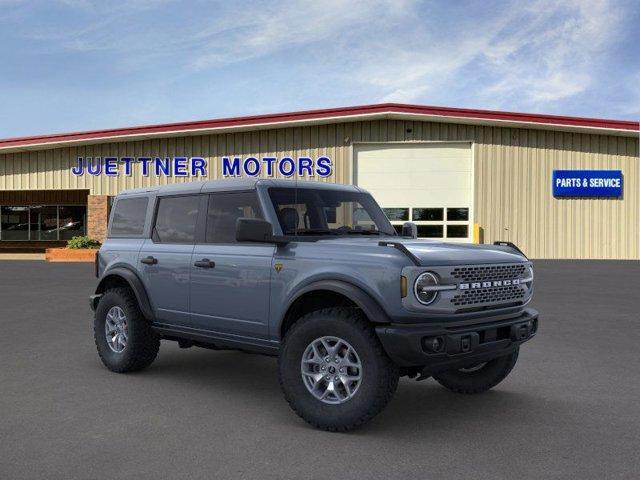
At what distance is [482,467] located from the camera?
393cm

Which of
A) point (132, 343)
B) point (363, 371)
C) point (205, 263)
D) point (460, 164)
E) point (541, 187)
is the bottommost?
point (132, 343)

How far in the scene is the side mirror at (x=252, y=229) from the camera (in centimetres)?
484

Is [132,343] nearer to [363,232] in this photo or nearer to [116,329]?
[116,329]

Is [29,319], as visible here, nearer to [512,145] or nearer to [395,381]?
Answer: [395,381]

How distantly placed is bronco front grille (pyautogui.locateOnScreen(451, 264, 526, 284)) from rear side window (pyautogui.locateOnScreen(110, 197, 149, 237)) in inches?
137

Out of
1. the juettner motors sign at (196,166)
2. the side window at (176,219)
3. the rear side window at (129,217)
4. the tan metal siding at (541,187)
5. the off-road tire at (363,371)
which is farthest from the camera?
the juettner motors sign at (196,166)

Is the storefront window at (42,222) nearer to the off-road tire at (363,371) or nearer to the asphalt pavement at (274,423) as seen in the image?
the asphalt pavement at (274,423)

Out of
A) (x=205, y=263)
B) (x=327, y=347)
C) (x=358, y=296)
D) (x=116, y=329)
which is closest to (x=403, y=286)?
(x=358, y=296)

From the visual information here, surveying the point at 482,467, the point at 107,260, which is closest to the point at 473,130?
the point at 107,260

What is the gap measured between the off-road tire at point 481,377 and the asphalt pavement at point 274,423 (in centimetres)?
10

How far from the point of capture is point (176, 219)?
20.6 feet

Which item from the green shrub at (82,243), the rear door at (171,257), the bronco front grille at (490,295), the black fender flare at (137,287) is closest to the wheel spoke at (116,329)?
the black fender flare at (137,287)

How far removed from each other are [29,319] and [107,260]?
4.30 m

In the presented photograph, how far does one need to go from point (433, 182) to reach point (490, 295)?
78.8 feet
